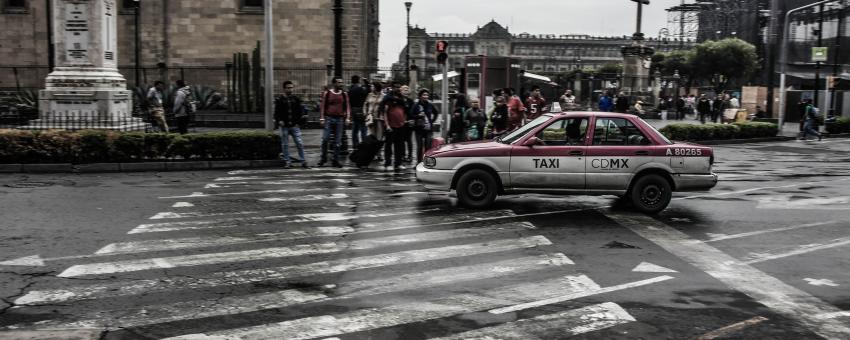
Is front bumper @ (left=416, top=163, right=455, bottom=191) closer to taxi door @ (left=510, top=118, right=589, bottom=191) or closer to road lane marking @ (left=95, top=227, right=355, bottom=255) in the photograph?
taxi door @ (left=510, top=118, right=589, bottom=191)

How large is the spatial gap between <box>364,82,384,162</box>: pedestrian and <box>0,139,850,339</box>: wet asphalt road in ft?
12.2

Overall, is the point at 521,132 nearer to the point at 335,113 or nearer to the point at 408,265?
the point at 408,265

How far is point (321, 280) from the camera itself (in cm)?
694

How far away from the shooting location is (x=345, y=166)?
1672 centimetres

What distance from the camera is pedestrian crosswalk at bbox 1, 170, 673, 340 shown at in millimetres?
5656

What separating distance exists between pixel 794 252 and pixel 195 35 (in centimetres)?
3098

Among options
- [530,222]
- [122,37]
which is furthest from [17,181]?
[122,37]

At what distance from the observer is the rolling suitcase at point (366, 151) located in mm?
16141

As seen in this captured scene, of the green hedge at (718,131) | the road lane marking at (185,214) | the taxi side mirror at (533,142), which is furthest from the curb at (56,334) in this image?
the green hedge at (718,131)

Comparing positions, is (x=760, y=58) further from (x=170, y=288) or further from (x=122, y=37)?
(x=170, y=288)

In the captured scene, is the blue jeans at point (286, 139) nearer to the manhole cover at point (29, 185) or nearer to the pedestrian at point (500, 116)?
the pedestrian at point (500, 116)

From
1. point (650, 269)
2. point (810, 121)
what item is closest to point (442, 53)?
point (650, 269)

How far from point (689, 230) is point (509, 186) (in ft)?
8.50

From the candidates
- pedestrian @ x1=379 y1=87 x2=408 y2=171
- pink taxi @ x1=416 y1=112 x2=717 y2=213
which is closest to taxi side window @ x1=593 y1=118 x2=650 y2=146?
pink taxi @ x1=416 y1=112 x2=717 y2=213
